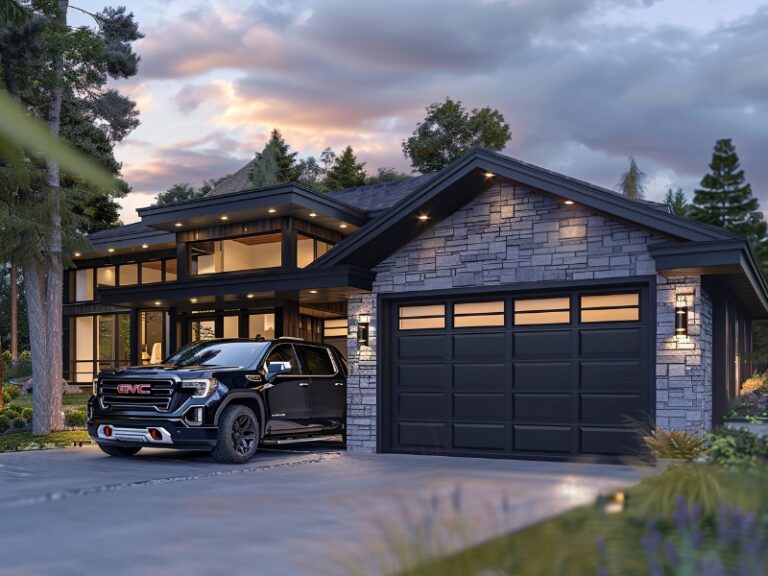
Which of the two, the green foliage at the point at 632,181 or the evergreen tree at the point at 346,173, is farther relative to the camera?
the evergreen tree at the point at 346,173

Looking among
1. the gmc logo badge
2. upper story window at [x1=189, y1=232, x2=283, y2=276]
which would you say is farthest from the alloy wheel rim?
upper story window at [x1=189, y1=232, x2=283, y2=276]

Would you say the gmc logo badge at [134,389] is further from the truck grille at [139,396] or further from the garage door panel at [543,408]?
the garage door panel at [543,408]

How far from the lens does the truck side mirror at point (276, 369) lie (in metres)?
13.1

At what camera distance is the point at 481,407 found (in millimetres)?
12945

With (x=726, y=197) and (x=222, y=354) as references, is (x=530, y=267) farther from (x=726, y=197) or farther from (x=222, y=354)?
(x=726, y=197)

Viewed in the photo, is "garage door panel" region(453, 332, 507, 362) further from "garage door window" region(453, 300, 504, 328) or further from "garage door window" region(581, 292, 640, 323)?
"garage door window" region(581, 292, 640, 323)

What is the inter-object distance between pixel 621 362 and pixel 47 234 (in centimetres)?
1243

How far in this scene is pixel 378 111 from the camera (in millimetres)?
29906

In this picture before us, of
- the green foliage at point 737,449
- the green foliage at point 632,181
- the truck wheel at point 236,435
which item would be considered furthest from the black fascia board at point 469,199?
the green foliage at point 632,181

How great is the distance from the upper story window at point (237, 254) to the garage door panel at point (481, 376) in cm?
756

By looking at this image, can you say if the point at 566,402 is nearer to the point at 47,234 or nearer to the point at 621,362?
the point at 621,362

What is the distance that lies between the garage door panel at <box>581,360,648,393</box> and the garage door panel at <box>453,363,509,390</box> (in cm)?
128

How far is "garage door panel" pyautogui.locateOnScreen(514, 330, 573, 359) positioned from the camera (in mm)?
12336

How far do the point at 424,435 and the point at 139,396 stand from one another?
459cm
